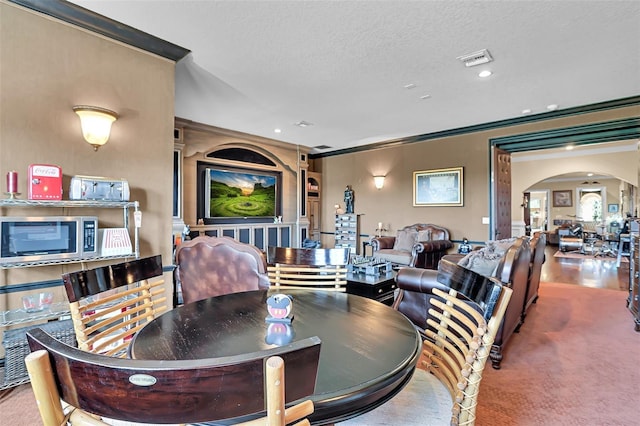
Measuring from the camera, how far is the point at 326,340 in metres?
1.29

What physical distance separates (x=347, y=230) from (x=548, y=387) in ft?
18.0

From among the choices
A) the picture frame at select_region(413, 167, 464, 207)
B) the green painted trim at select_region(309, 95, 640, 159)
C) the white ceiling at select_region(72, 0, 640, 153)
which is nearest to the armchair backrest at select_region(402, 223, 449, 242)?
the picture frame at select_region(413, 167, 464, 207)

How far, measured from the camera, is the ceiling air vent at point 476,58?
10.0ft

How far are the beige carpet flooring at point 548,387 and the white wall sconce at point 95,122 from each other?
185 cm

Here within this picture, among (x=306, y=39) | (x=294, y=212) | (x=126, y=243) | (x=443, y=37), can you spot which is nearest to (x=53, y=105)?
(x=126, y=243)

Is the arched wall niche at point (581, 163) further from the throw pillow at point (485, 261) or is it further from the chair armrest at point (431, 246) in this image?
the throw pillow at point (485, 261)

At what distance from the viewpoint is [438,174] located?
20.6ft

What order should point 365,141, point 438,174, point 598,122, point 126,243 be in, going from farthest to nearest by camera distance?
point 365,141
point 438,174
point 598,122
point 126,243

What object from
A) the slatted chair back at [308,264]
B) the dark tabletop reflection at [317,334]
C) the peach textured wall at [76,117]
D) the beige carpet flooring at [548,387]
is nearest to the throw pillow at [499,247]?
the beige carpet flooring at [548,387]

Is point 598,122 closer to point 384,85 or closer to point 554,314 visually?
point 554,314

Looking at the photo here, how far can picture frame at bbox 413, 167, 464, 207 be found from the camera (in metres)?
6.04

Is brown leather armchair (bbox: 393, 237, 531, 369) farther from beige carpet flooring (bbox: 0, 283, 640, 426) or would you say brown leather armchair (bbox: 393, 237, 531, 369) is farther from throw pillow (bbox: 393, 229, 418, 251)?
throw pillow (bbox: 393, 229, 418, 251)

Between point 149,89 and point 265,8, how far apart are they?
1268 millimetres

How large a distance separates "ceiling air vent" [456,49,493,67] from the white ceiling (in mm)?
77
